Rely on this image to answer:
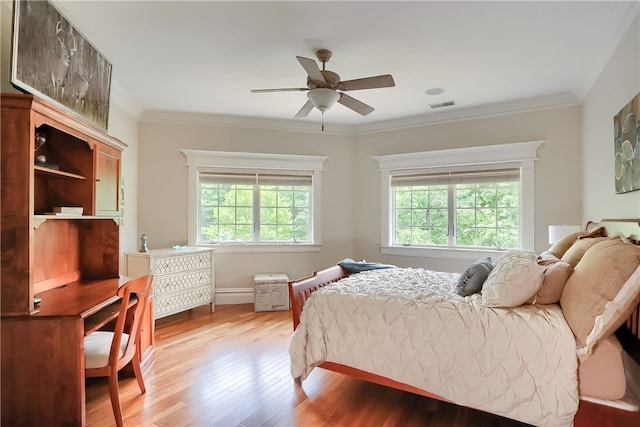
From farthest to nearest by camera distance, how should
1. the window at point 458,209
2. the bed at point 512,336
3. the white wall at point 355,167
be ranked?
the window at point 458,209
the white wall at point 355,167
the bed at point 512,336

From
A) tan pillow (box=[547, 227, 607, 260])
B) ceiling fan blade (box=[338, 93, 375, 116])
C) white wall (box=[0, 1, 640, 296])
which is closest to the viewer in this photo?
tan pillow (box=[547, 227, 607, 260])

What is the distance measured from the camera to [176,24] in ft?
7.54

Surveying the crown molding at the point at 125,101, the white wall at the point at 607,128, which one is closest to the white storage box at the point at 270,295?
the crown molding at the point at 125,101

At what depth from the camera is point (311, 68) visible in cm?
229

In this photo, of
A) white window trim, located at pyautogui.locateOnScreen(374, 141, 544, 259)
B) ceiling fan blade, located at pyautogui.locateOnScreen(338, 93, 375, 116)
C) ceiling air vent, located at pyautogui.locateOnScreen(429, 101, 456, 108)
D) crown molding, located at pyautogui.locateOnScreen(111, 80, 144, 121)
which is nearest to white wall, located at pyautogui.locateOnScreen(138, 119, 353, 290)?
crown molding, located at pyautogui.locateOnScreen(111, 80, 144, 121)

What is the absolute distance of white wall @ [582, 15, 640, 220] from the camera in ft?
7.04

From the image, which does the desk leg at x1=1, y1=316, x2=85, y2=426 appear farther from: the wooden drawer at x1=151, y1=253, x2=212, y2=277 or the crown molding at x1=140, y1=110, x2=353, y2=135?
the crown molding at x1=140, y1=110, x2=353, y2=135

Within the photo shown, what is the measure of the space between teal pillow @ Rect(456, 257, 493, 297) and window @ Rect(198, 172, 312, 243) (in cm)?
278

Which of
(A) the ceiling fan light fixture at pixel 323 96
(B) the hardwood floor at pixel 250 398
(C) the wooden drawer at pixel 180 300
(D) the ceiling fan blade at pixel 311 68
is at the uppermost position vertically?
(D) the ceiling fan blade at pixel 311 68

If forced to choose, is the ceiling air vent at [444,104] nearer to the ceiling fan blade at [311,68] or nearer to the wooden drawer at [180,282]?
the ceiling fan blade at [311,68]

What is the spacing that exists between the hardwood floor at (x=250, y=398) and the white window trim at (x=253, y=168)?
1.68 meters

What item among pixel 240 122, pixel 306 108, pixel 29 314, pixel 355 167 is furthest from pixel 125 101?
pixel 355 167

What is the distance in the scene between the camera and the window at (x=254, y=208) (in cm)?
449

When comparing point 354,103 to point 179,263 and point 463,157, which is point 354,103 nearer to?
point 463,157
